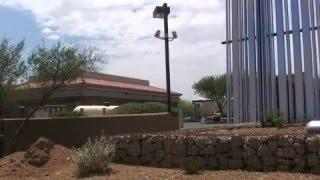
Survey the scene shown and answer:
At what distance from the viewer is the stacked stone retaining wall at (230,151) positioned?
14047 mm

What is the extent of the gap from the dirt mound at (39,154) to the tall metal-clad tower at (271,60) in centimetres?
1063

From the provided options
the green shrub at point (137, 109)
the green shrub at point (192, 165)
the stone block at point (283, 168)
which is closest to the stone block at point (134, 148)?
the green shrub at point (192, 165)

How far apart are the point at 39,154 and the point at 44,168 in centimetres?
71

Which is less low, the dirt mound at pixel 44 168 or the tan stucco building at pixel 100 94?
the tan stucco building at pixel 100 94

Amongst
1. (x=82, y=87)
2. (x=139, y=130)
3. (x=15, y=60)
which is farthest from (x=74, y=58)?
(x=82, y=87)

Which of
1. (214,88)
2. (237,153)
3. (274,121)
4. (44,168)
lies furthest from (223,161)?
(214,88)

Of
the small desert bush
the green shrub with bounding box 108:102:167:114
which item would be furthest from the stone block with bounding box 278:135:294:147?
the green shrub with bounding box 108:102:167:114

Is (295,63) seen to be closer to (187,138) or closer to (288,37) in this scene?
(288,37)

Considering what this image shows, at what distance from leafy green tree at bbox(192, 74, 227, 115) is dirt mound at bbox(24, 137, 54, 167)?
233ft

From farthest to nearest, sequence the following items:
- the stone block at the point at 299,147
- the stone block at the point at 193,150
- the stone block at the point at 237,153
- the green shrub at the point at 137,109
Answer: the green shrub at the point at 137,109 → the stone block at the point at 193,150 → the stone block at the point at 237,153 → the stone block at the point at 299,147

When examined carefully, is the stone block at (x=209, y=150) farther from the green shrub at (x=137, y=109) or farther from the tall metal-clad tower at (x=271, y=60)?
the green shrub at (x=137, y=109)

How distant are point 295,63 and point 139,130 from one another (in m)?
7.95

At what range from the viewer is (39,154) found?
18.5m

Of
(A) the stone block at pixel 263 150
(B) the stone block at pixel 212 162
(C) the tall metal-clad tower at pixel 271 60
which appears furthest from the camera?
(C) the tall metal-clad tower at pixel 271 60
